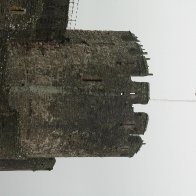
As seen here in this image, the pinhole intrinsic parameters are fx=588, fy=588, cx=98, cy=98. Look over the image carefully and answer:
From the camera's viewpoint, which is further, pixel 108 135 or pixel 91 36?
pixel 91 36

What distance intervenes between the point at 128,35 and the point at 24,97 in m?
5.02

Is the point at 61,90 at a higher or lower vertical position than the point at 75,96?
higher

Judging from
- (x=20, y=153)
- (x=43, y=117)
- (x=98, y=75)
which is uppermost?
(x=98, y=75)

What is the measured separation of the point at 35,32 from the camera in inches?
782

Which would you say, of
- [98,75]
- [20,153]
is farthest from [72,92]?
[20,153]

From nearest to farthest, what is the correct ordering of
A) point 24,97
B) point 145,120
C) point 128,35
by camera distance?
point 24,97 < point 145,120 < point 128,35

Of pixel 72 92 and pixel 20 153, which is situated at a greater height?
pixel 72 92

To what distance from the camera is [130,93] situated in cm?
1917

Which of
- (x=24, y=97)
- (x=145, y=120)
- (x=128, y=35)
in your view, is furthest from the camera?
(x=128, y=35)

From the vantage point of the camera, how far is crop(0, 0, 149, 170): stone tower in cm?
1839

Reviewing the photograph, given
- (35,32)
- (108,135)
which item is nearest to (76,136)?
(108,135)

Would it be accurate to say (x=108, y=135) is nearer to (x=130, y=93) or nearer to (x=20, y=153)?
(x=130, y=93)

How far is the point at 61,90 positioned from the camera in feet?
60.9

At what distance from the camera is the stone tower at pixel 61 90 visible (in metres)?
18.4
